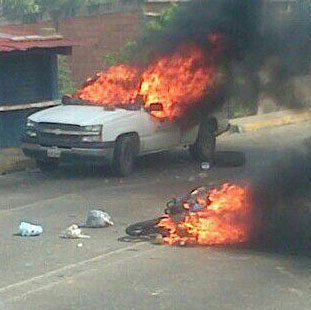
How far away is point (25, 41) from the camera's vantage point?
59.2ft

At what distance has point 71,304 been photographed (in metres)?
7.55

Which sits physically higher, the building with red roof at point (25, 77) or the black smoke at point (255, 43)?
the black smoke at point (255, 43)

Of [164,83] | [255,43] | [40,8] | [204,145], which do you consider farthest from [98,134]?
[40,8]

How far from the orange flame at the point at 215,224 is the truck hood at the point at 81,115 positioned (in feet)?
15.0

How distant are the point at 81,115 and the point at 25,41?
11.8 ft

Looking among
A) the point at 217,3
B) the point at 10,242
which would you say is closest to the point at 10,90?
the point at 217,3

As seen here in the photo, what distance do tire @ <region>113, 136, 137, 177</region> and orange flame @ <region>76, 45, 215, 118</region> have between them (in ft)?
2.01

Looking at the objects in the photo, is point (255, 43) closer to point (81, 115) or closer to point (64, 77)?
point (81, 115)

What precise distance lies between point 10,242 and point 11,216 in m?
1.59

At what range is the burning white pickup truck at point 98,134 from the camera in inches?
583

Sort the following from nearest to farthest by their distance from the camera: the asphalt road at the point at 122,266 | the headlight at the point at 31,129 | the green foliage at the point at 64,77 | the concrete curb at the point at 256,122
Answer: the asphalt road at the point at 122,266 < the headlight at the point at 31,129 < the concrete curb at the point at 256,122 < the green foliage at the point at 64,77

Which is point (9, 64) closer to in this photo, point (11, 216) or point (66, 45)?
point (66, 45)

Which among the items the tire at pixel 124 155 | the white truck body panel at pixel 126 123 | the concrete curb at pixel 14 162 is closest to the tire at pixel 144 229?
the white truck body panel at pixel 126 123

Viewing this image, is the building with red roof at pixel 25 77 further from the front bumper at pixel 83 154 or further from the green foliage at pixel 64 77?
the green foliage at pixel 64 77
